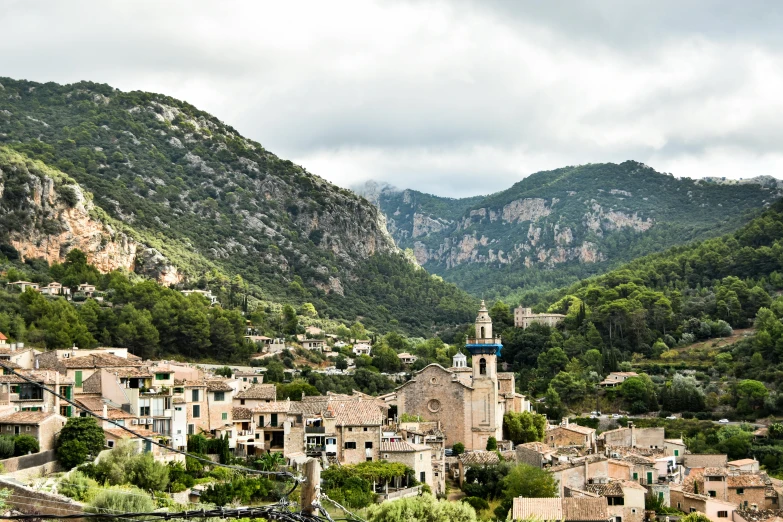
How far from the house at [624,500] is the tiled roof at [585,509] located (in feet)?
9.03

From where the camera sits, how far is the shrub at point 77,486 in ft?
93.9

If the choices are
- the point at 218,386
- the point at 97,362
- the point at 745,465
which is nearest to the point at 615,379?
the point at 745,465

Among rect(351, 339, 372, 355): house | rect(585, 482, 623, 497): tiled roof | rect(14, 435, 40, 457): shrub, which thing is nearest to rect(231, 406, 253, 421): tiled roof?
rect(14, 435, 40, 457): shrub

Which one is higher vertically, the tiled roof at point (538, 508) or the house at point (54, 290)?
the house at point (54, 290)

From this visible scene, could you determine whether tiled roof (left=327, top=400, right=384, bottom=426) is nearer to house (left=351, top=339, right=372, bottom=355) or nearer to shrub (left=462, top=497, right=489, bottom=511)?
shrub (left=462, top=497, right=489, bottom=511)

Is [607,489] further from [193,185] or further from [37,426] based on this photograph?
[193,185]

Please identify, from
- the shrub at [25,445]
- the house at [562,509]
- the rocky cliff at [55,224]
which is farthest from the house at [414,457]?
the rocky cliff at [55,224]

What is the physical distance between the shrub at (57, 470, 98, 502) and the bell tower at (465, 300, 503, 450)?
2559cm

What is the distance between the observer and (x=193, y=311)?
71.4 metres

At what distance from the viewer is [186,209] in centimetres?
Answer: 12706

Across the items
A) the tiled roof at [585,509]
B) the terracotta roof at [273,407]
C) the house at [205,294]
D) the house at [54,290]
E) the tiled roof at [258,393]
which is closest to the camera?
the tiled roof at [585,509]

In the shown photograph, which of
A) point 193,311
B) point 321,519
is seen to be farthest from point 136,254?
point 321,519

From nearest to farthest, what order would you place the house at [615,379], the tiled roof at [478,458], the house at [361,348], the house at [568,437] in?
the tiled roof at [478,458] → the house at [568,437] → the house at [615,379] → the house at [361,348]

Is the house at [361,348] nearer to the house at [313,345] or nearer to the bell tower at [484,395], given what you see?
the house at [313,345]
